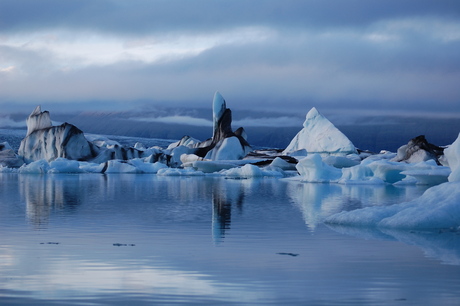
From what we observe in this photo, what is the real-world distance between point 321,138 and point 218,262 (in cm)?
4128

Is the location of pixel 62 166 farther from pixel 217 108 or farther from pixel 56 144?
pixel 217 108

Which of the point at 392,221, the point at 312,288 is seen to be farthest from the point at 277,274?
the point at 392,221

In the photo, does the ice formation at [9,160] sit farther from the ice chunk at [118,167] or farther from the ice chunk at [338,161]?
the ice chunk at [338,161]

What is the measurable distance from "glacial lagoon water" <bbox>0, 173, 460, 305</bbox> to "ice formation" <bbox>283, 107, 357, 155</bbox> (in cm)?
3480

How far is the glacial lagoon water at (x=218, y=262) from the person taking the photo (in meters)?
5.14

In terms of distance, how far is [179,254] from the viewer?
24.0ft

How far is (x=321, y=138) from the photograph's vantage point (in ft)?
156

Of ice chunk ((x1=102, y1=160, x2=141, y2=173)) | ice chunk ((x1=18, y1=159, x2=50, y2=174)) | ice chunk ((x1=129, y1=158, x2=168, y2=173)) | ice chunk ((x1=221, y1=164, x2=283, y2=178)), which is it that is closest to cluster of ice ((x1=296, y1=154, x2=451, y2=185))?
ice chunk ((x1=221, y1=164, x2=283, y2=178))

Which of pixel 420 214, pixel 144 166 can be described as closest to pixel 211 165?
pixel 144 166

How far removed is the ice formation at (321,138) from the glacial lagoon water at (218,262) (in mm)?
34799

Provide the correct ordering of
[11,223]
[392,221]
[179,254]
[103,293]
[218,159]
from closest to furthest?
[103,293] → [179,254] → [392,221] → [11,223] → [218,159]

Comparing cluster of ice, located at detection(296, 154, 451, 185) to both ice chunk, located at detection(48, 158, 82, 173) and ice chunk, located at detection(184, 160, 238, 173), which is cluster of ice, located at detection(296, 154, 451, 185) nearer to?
ice chunk, located at detection(184, 160, 238, 173)

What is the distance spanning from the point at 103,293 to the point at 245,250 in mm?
2778

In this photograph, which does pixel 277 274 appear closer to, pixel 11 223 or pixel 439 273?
pixel 439 273
